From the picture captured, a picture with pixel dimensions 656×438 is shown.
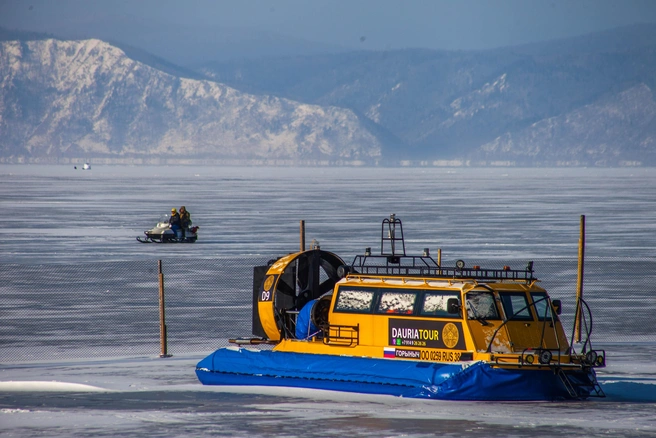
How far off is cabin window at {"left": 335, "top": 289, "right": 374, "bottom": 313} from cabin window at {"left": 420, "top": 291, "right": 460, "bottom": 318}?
849 millimetres

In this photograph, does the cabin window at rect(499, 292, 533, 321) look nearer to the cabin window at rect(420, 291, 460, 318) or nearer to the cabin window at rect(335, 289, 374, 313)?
the cabin window at rect(420, 291, 460, 318)

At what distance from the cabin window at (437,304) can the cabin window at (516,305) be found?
0.64m

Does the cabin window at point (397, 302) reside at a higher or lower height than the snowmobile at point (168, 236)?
higher

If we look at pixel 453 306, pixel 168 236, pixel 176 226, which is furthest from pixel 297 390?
pixel 168 236

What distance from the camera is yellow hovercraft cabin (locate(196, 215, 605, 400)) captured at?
50.5ft

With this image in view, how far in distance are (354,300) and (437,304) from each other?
1318 millimetres

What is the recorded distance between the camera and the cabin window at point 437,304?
1577cm

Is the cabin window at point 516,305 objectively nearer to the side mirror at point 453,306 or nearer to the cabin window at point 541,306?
the cabin window at point 541,306

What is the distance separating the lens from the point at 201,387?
55.5 ft

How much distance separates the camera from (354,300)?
16.6 metres

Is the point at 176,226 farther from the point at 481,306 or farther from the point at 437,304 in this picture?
the point at 481,306

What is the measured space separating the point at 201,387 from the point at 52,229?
1396 inches

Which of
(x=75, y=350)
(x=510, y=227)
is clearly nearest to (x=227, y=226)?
(x=510, y=227)

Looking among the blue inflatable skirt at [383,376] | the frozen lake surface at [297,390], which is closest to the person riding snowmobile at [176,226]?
the frozen lake surface at [297,390]
